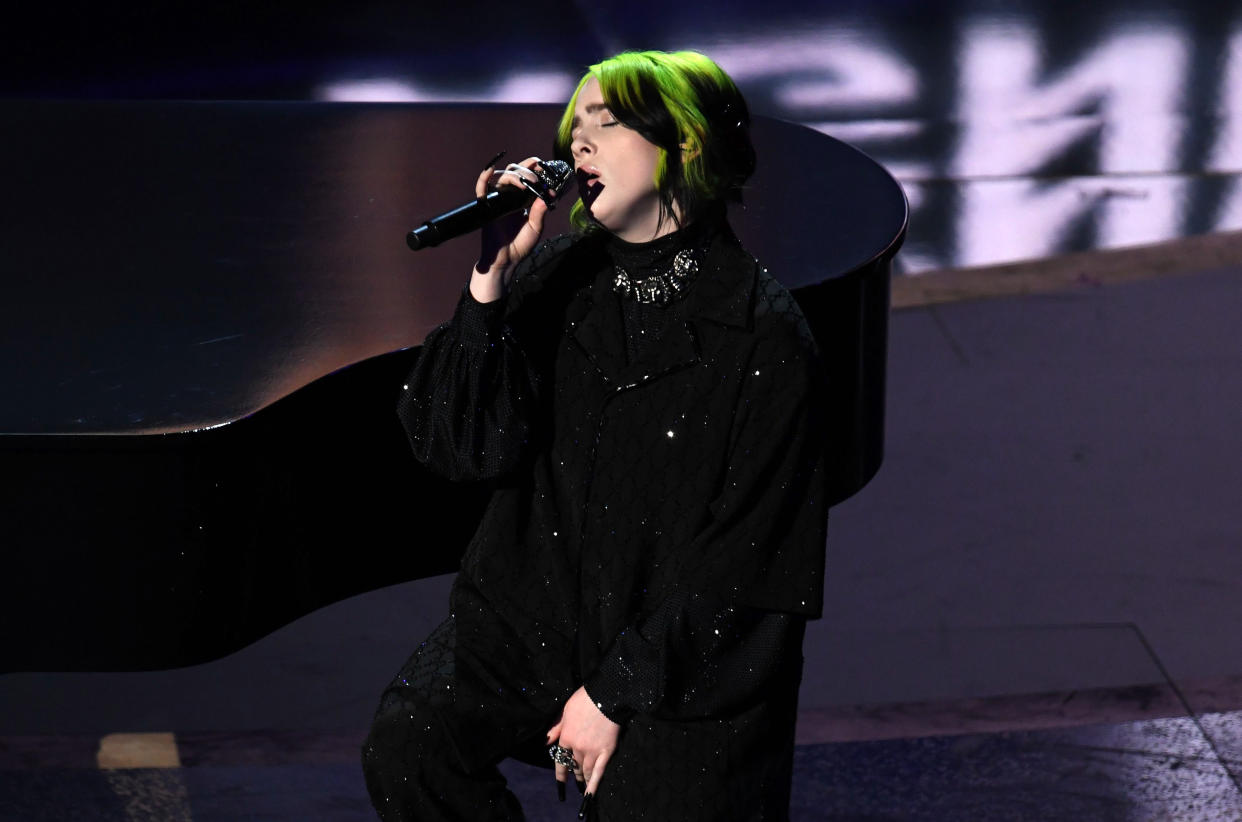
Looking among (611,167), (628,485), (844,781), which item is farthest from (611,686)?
(844,781)

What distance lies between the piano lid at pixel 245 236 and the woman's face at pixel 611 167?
1.84 feet

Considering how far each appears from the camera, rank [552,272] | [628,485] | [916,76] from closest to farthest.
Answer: [628,485] < [552,272] < [916,76]

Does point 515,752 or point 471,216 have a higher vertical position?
point 471,216

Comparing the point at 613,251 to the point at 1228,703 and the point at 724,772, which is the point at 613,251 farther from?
the point at 1228,703

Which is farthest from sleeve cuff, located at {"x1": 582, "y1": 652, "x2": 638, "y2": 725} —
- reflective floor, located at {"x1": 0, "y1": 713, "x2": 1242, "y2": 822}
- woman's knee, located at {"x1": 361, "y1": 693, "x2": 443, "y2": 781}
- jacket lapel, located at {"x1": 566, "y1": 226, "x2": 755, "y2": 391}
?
reflective floor, located at {"x1": 0, "y1": 713, "x2": 1242, "y2": 822}

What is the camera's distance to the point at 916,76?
6.98 metres

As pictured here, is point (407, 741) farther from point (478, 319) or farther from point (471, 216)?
point (471, 216)

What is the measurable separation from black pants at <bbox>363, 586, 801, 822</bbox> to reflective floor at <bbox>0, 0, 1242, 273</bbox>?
3.28 meters

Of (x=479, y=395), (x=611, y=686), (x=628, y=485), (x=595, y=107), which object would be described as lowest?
(x=611, y=686)

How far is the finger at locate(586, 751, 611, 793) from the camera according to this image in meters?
2.11

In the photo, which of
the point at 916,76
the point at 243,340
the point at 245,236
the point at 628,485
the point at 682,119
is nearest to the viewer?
the point at 682,119

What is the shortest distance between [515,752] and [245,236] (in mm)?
1178

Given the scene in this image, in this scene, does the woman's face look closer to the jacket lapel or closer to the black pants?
the jacket lapel

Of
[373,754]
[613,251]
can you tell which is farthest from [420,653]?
[613,251]
